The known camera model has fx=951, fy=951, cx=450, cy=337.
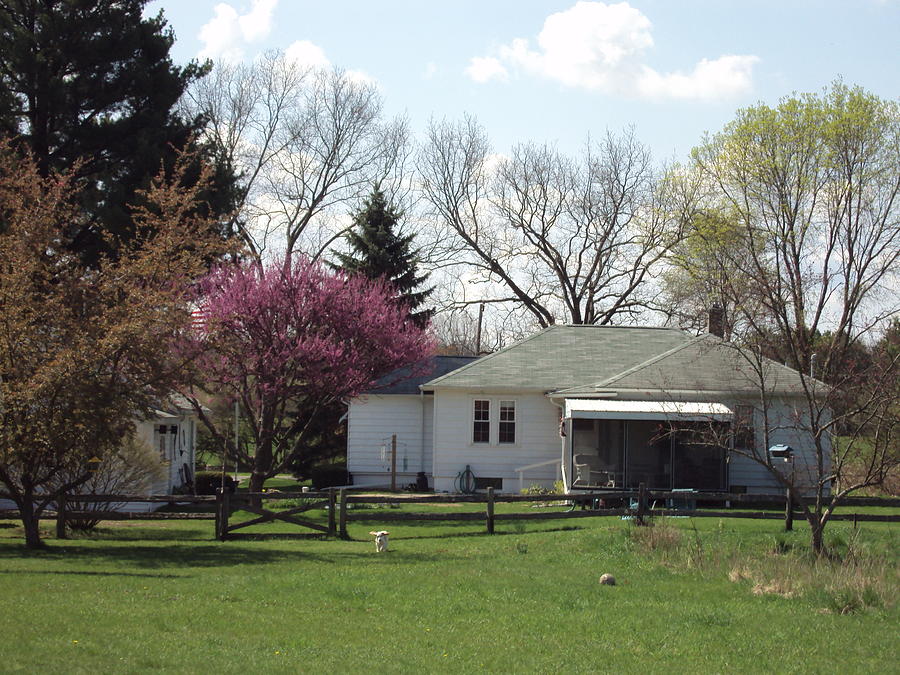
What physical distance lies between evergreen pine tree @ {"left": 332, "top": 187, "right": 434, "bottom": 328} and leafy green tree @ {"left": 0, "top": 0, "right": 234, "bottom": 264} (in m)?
11.1

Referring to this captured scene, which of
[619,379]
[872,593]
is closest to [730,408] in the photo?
[619,379]

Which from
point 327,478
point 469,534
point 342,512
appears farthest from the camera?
point 327,478

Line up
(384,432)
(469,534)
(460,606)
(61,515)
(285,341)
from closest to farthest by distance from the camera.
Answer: (460,606) → (61,515) → (469,534) → (285,341) → (384,432)

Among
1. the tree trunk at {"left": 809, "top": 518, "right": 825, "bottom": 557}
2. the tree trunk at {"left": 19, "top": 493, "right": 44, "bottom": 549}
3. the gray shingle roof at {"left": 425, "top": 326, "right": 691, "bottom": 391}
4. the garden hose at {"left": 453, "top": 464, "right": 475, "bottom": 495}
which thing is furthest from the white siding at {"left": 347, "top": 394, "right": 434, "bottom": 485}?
the tree trunk at {"left": 809, "top": 518, "right": 825, "bottom": 557}

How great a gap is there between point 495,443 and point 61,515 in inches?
556

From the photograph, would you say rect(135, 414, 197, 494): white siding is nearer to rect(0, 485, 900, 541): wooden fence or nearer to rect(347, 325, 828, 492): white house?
rect(347, 325, 828, 492): white house

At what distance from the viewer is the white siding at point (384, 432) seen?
102ft

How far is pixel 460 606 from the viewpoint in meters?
10.8

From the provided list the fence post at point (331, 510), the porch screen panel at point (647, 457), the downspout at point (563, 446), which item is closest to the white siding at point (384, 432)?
the downspout at point (563, 446)

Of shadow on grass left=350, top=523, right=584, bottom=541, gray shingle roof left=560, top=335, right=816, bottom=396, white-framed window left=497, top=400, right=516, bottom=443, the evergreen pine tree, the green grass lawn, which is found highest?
the evergreen pine tree

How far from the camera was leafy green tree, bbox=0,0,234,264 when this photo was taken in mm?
26984

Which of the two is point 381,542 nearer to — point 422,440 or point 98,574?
point 98,574

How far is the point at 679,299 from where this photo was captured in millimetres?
39719

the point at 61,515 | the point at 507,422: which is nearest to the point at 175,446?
the point at 507,422
